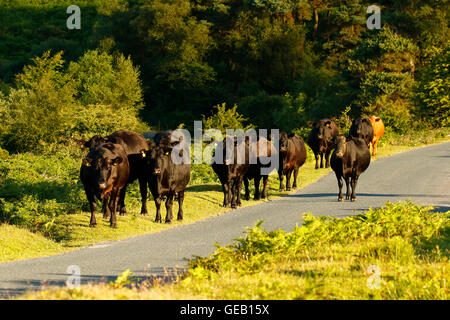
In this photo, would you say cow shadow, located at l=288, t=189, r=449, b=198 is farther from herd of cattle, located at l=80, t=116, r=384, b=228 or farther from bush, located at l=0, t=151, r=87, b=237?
bush, located at l=0, t=151, r=87, b=237

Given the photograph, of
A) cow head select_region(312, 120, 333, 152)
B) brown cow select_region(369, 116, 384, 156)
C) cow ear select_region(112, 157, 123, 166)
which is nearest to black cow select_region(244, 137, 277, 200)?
cow ear select_region(112, 157, 123, 166)

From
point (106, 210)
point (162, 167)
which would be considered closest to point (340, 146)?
point (162, 167)

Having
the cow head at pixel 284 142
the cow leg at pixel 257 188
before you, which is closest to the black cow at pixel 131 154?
the cow leg at pixel 257 188

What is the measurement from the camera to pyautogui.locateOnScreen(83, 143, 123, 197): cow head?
15.0m

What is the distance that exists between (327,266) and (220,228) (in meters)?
5.78

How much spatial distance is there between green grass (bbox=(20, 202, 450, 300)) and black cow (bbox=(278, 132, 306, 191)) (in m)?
8.49

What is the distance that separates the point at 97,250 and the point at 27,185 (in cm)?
995

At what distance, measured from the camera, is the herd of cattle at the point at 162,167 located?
15.4m

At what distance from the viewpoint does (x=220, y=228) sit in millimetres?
14812

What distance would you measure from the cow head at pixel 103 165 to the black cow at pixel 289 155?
25.2 ft

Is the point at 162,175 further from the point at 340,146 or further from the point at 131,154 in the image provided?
the point at 340,146

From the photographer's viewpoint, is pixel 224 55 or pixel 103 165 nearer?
pixel 103 165

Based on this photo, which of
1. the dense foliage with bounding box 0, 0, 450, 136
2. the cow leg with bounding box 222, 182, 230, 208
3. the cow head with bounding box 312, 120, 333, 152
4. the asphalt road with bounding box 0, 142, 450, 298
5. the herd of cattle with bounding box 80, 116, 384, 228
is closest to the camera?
the asphalt road with bounding box 0, 142, 450, 298
